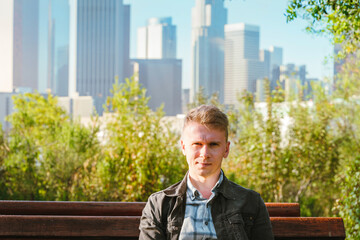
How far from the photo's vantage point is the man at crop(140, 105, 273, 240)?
1063 mm

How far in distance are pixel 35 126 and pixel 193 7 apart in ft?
226

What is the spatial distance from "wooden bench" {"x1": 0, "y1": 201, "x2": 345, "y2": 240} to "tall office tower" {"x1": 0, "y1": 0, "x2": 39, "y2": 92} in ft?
238

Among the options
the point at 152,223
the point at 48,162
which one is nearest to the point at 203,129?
the point at 152,223

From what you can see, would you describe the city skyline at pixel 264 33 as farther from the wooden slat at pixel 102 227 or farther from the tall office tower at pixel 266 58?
the wooden slat at pixel 102 227

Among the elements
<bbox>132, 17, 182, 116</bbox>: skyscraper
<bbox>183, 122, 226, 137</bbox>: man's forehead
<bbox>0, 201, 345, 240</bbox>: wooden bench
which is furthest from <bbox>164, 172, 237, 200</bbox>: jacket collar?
<bbox>132, 17, 182, 116</bbox>: skyscraper

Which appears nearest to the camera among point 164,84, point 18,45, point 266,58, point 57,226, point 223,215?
point 223,215

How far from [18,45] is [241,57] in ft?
140

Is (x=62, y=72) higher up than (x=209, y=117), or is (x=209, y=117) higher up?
(x=62, y=72)

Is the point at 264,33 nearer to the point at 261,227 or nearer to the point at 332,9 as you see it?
the point at 332,9

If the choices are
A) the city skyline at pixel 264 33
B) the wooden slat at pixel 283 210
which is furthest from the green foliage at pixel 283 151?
the city skyline at pixel 264 33

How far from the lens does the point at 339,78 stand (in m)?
5.05

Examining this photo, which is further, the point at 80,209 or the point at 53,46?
the point at 53,46

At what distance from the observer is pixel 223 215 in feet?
3.50

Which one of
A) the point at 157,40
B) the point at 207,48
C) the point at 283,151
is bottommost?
the point at 283,151
